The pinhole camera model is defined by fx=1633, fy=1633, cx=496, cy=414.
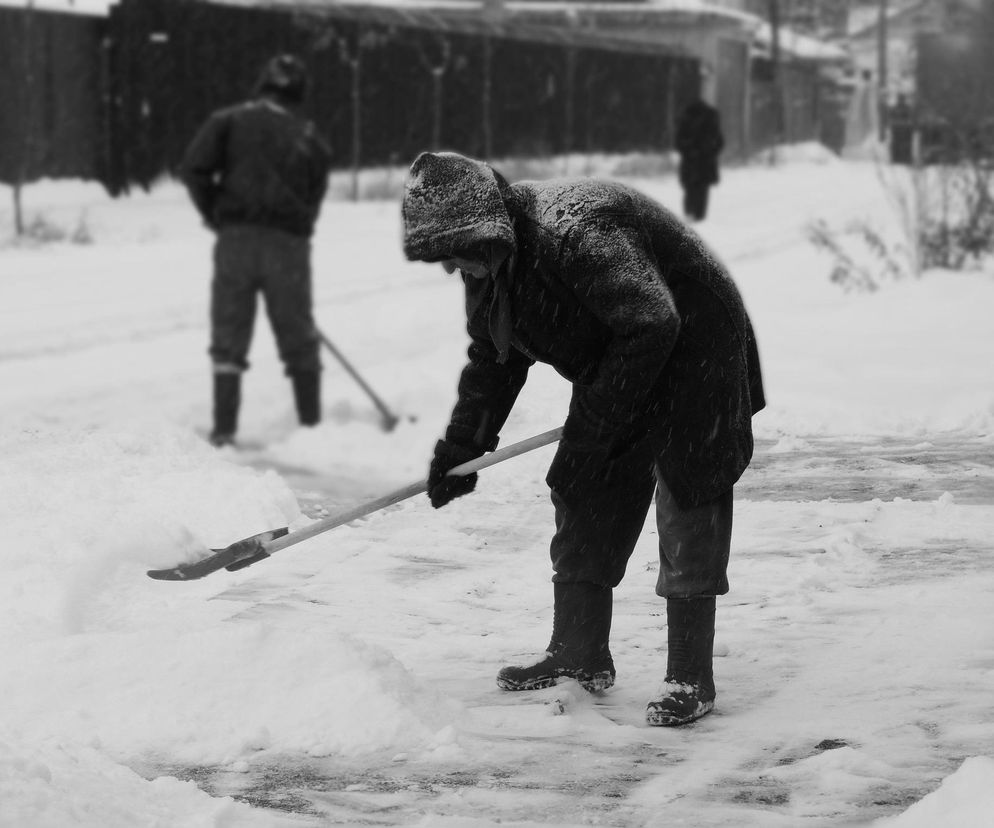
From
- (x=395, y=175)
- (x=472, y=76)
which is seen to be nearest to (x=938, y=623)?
(x=395, y=175)

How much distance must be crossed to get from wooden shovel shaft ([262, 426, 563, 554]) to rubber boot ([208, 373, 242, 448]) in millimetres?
3530

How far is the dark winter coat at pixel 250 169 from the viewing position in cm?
733

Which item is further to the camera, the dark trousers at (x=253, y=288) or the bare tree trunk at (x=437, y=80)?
the bare tree trunk at (x=437, y=80)

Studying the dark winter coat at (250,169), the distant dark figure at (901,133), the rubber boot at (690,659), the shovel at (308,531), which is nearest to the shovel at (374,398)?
the dark winter coat at (250,169)

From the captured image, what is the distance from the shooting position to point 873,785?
3090 mm

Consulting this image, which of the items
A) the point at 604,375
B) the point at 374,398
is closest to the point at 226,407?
the point at 374,398

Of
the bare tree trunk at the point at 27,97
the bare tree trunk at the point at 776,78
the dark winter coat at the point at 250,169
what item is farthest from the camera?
the bare tree trunk at the point at 776,78

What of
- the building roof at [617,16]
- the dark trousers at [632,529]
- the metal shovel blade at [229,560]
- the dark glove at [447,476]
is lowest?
the metal shovel blade at [229,560]

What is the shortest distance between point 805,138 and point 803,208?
2717 centimetres

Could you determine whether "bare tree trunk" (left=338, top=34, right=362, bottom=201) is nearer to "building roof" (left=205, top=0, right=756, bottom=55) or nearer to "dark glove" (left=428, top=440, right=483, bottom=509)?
"building roof" (left=205, top=0, right=756, bottom=55)

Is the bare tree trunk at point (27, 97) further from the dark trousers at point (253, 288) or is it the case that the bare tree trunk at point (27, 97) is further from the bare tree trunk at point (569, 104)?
the bare tree trunk at point (569, 104)

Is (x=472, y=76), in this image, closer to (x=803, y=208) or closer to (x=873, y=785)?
(x=803, y=208)

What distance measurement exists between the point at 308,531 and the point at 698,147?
15.9m

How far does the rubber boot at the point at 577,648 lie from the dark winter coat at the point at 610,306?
396mm
